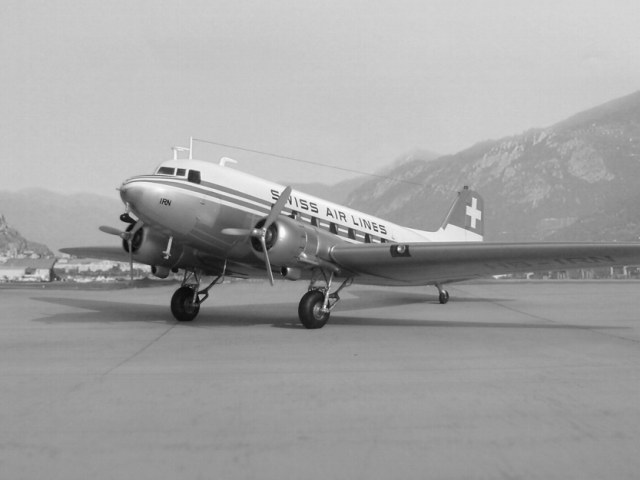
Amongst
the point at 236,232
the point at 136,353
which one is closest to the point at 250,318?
the point at 236,232

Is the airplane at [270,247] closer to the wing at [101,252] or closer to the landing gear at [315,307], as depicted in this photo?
the landing gear at [315,307]

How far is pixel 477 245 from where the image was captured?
41.1 ft

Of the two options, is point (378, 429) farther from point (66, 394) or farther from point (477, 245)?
point (477, 245)

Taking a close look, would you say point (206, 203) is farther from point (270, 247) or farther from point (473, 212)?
point (473, 212)

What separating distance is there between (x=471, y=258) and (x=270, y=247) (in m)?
4.63

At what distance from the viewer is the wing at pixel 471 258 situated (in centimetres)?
1195

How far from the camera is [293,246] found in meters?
12.7

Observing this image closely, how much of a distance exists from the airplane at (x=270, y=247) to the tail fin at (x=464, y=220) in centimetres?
845

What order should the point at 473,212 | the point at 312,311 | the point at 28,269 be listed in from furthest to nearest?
the point at 28,269 < the point at 473,212 < the point at 312,311

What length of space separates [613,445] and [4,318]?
1556 centimetres

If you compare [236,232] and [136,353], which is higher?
[236,232]

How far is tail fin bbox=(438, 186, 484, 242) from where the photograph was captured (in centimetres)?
2367

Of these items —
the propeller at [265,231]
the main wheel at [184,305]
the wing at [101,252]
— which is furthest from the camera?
the wing at [101,252]

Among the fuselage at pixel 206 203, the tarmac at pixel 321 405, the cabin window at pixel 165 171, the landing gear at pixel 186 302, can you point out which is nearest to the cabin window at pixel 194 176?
the fuselage at pixel 206 203
